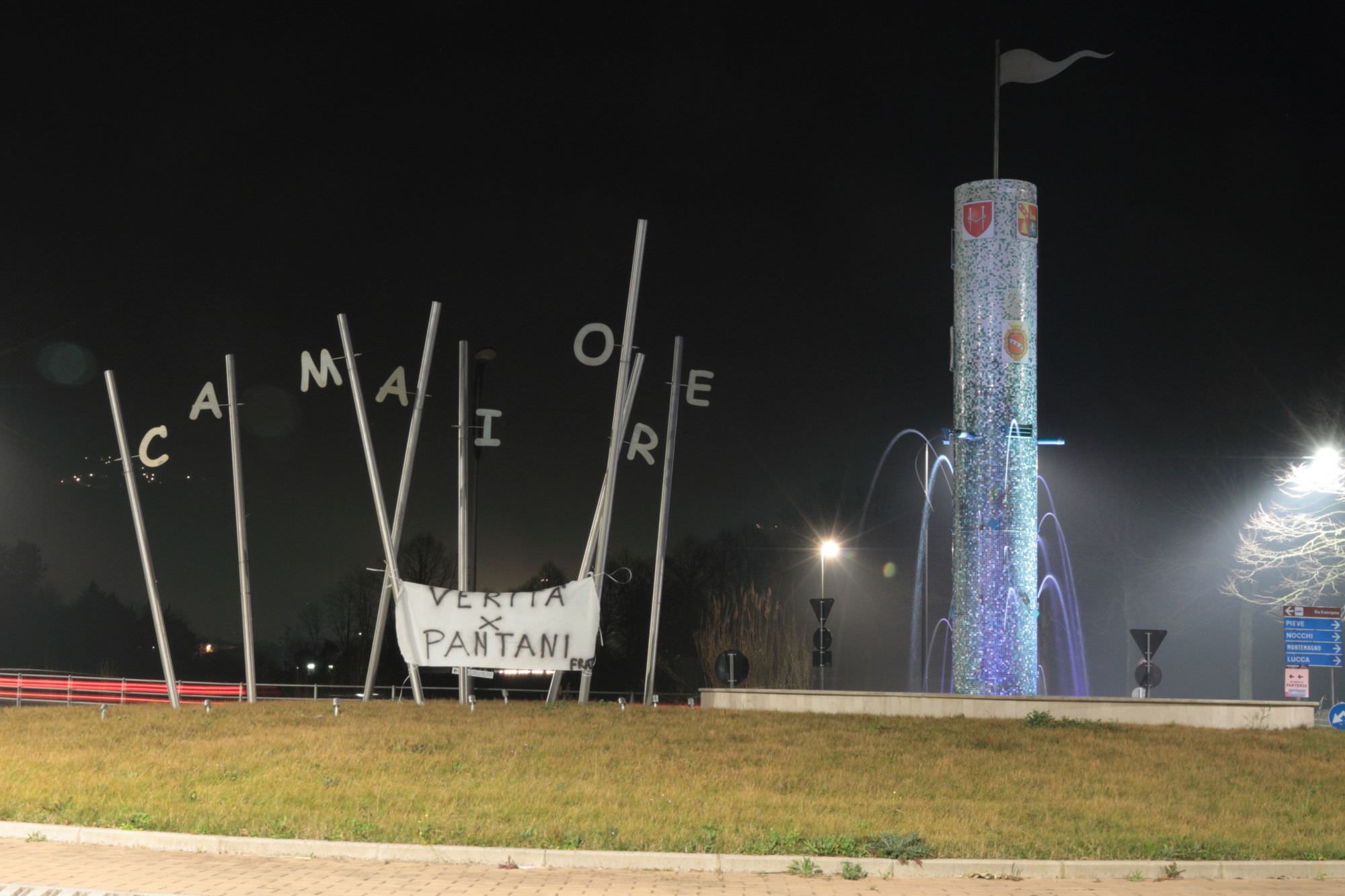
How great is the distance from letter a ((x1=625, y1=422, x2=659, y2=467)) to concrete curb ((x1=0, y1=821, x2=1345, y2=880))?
38.5 feet

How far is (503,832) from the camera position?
1147 centimetres

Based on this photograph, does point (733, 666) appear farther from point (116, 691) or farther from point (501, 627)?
point (116, 691)

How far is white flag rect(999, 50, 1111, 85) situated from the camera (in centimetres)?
3072

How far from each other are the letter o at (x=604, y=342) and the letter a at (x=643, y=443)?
4.02 feet

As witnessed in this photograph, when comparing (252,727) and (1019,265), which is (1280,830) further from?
(1019,265)

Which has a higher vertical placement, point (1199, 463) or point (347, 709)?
point (1199, 463)

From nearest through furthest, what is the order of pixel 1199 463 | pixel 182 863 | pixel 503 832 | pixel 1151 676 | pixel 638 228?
pixel 182 863 → pixel 503 832 → pixel 638 228 → pixel 1151 676 → pixel 1199 463

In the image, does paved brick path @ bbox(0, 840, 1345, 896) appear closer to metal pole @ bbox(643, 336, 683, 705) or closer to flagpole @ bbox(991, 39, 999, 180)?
metal pole @ bbox(643, 336, 683, 705)

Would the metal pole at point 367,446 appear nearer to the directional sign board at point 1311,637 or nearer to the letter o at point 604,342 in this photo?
the letter o at point 604,342

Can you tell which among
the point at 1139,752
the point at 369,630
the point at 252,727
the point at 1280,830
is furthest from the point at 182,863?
the point at 369,630

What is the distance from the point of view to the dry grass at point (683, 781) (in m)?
11.7

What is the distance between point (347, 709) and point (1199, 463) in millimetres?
35224

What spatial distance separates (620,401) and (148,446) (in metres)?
8.02

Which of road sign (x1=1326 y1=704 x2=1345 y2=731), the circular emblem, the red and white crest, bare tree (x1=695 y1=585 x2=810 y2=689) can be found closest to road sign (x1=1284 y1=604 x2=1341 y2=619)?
road sign (x1=1326 y1=704 x2=1345 y2=731)
